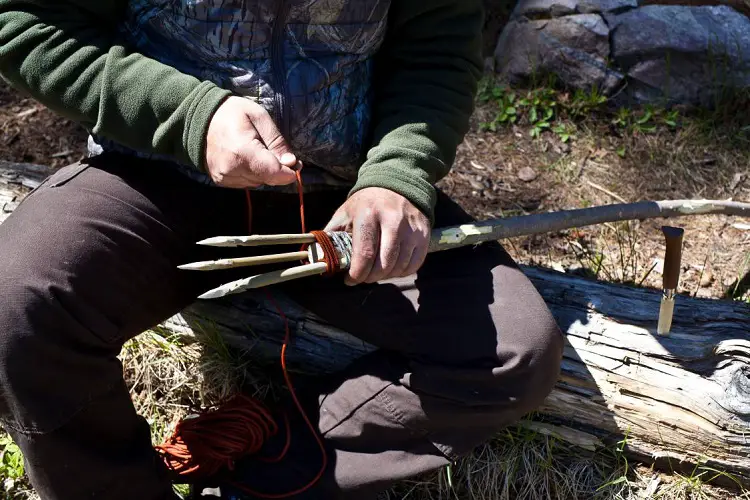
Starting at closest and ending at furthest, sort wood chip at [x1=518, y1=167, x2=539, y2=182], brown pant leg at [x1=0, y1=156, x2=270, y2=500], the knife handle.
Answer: brown pant leg at [x1=0, y1=156, x2=270, y2=500] < the knife handle < wood chip at [x1=518, y1=167, x2=539, y2=182]

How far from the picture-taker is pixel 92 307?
1.78 meters

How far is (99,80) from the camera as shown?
1830 millimetres

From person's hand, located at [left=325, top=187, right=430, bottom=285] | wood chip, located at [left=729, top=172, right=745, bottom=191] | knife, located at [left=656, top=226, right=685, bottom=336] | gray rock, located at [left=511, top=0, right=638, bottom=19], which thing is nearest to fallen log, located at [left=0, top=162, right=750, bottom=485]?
knife, located at [left=656, top=226, right=685, bottom=336]

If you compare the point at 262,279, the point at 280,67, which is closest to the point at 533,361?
the point at 262,279

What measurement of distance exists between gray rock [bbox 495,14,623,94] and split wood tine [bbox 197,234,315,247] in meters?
2.30

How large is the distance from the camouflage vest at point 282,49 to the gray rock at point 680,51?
1929 mm

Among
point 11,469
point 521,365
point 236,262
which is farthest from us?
point 11,469

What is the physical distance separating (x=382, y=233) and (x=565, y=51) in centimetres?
227

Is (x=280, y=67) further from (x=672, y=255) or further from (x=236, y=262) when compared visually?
(x=672, y=255)

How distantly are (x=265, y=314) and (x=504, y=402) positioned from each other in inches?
32.3

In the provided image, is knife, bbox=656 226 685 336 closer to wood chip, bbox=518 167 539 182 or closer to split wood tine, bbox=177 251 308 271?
split wood tine, bbox=177 251 308 271

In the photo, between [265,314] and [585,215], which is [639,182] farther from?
[265,314]

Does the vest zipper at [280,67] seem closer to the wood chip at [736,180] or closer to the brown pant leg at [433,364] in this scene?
the brown pant leg at [433,364]

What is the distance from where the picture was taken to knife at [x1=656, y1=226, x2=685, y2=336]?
7.18 ft
